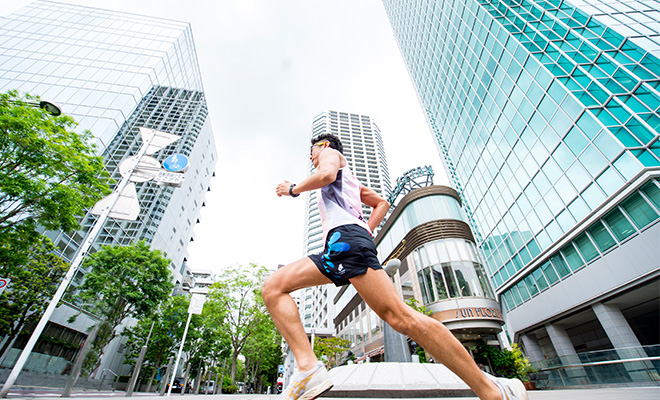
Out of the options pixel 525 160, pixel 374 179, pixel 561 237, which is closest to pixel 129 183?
pixel 561 237

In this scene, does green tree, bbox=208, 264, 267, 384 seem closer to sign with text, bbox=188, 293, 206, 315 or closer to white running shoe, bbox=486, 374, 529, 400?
sign with text, bbox=188, 293, 206, 315

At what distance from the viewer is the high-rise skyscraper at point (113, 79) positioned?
1917 cm

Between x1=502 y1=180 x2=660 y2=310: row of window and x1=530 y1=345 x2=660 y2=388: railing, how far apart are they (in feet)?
13.5

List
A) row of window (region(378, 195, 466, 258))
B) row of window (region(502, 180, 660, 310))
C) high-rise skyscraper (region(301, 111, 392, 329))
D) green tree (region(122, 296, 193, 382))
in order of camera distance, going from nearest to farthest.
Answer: row of window (region(502, 180, 660, 310)) < green tree (region(122, 296, 193, 382)) < row of window (region(378, 195, 466, 258)) < high-rise skyscraper (region(301, 111, 392, 329))

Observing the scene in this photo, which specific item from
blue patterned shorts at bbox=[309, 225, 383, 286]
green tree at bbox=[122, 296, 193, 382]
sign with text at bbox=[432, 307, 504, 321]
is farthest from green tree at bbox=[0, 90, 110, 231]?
sign with text at bbox=[432, 307, 504, 321]

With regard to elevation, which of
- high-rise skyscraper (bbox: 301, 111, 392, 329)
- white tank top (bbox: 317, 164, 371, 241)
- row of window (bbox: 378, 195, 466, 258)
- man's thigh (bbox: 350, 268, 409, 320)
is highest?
high-rise skyscraper (bbox: 301, 111, 392, 329)

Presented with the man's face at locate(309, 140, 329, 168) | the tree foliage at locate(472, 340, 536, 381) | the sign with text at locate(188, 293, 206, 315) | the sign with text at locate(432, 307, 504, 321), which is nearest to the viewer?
the man's face at locate(309, 140, 329, 168)

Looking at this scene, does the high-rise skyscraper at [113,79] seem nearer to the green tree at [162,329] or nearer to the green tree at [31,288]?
the green tree at [31,288]

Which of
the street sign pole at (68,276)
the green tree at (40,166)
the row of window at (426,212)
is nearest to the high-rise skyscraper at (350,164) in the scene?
the row of window at (426,212)

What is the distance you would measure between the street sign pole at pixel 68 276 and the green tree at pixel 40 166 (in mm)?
2679

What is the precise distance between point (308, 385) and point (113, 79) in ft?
93.9

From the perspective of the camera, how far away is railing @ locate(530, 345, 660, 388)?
28.3ft

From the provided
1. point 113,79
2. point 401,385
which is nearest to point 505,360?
point 401,385

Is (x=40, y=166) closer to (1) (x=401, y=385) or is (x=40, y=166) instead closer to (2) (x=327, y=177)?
(2) (x=327, y=177)
